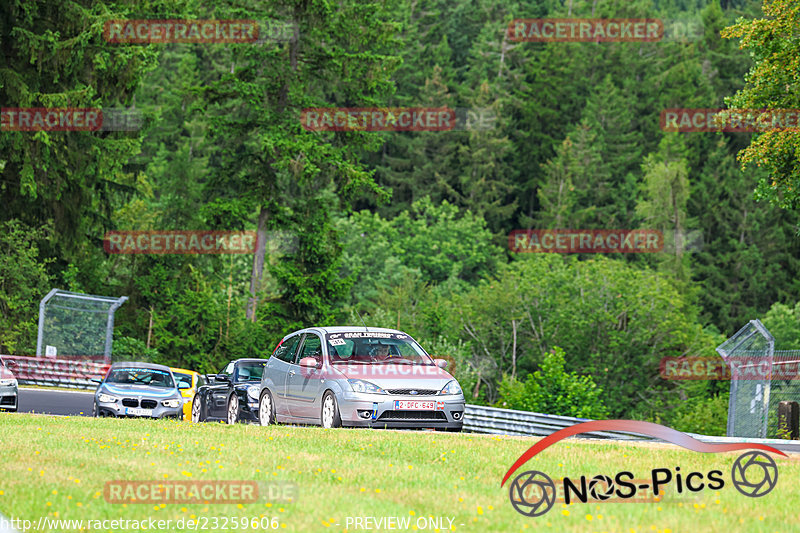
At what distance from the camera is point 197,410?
23047 millimetres

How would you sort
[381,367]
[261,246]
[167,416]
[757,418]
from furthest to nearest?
[261,246] → [167,416] → [757,418] → [381,367]

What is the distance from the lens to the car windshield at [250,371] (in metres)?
22.2

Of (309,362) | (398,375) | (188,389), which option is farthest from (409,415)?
(188,389)

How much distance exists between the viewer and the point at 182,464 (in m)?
11.2

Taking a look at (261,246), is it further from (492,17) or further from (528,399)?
(492,17)

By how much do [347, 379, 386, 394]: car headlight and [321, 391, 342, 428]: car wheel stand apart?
16.1 inches

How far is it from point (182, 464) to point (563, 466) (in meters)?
3.86

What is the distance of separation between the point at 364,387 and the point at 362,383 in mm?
65

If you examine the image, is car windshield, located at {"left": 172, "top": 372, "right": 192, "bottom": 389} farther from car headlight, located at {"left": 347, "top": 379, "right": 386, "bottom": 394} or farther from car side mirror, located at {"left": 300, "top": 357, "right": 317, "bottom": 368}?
car headlight, located at {"left": 347, "top": 379, "right": 386, "bottom": 394}

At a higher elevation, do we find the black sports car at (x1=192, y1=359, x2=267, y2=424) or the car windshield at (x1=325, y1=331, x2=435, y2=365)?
the car windshield at (x1=325, y1=331, x2=435, y2=365)

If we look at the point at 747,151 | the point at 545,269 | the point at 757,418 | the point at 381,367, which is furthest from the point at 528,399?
the point at 545,269

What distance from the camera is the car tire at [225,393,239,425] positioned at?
2119 centimetres

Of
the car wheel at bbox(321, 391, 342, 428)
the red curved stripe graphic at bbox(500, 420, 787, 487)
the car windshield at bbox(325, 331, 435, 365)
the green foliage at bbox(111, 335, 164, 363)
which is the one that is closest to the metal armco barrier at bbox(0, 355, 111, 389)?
the green foliage at bbox(111, 335, 164, 363)

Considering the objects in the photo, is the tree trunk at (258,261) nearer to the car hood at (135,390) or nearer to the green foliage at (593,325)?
the green foliage at (593,325)
